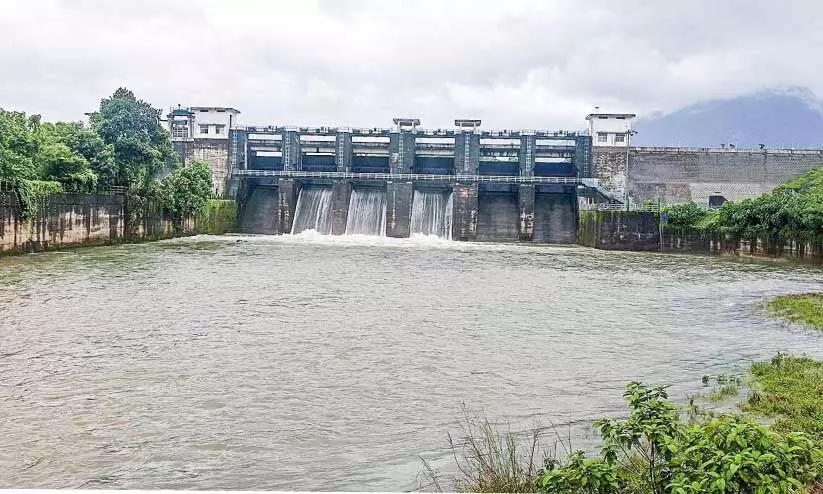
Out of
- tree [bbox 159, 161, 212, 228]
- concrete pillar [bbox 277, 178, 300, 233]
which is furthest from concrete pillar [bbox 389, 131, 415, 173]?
tree [bbox 159, 161, 212, 228]

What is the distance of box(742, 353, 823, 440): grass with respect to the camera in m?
7.29

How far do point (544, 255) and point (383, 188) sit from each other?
15091mm

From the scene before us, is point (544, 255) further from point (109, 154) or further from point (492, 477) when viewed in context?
point (492, 477)

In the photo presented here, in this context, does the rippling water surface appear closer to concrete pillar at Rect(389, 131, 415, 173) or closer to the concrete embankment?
the concrete embankment

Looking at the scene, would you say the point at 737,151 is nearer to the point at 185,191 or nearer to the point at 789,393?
the point at 185,191

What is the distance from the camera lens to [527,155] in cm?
4359

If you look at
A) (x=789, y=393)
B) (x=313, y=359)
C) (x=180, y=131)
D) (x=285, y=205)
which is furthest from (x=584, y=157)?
(x=789, y=393)

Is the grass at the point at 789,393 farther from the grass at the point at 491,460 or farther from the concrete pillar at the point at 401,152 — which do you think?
the concrete pillar at the point at 401,152

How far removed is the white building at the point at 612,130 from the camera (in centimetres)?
4622

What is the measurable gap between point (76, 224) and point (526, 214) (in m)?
22.9

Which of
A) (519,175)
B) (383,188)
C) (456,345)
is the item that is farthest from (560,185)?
(456,345)

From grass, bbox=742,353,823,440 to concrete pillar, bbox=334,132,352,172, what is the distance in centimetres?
3493

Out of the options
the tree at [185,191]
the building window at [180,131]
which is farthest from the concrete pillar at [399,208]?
the building window at [180,131]

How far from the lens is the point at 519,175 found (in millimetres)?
43969
